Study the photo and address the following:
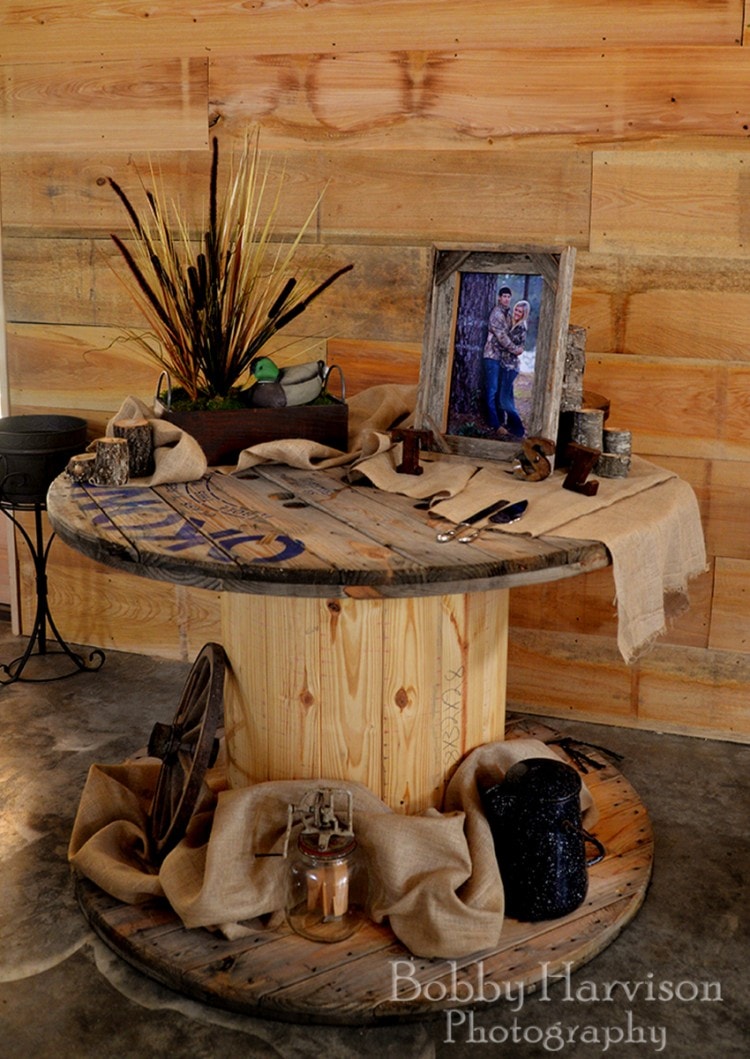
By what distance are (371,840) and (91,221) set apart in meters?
2.20

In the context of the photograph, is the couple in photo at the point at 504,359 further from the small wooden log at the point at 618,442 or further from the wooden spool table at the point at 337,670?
the wooden spool table at the point at 337,670

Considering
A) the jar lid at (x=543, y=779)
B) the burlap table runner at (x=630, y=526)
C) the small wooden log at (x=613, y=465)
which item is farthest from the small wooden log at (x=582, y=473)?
the jar lid at (x=543, y=779)

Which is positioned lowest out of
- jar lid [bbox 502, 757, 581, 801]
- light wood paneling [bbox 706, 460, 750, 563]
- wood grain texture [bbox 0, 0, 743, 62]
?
jar lid [bbox 502, 757, 581, 801]

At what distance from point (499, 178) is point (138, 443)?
1.31m

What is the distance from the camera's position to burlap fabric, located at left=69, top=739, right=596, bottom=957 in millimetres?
2293

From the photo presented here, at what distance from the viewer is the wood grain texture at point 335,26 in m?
3.03

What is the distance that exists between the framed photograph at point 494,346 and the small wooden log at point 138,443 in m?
0.60

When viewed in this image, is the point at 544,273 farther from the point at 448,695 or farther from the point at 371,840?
the point at 371,840

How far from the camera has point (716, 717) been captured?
3383 mm

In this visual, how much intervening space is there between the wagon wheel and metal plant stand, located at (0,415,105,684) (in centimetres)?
107

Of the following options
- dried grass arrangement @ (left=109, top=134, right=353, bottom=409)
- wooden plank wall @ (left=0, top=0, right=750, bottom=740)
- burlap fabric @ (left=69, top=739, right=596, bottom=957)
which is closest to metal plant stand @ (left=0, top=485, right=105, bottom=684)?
wooden plank wall @ (left=0, top=0, right=750, bottom=740)

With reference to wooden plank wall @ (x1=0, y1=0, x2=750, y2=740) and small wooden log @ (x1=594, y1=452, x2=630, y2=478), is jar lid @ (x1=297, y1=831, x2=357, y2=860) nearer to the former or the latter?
small wooden log @ (x1=594, y1=452, x2=630, y2=478)

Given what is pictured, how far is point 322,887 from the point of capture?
2.34m

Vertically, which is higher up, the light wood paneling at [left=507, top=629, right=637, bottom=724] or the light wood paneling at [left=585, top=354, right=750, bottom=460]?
the light wood paneling at [left=585, top=354, right=750, bottom=460]
